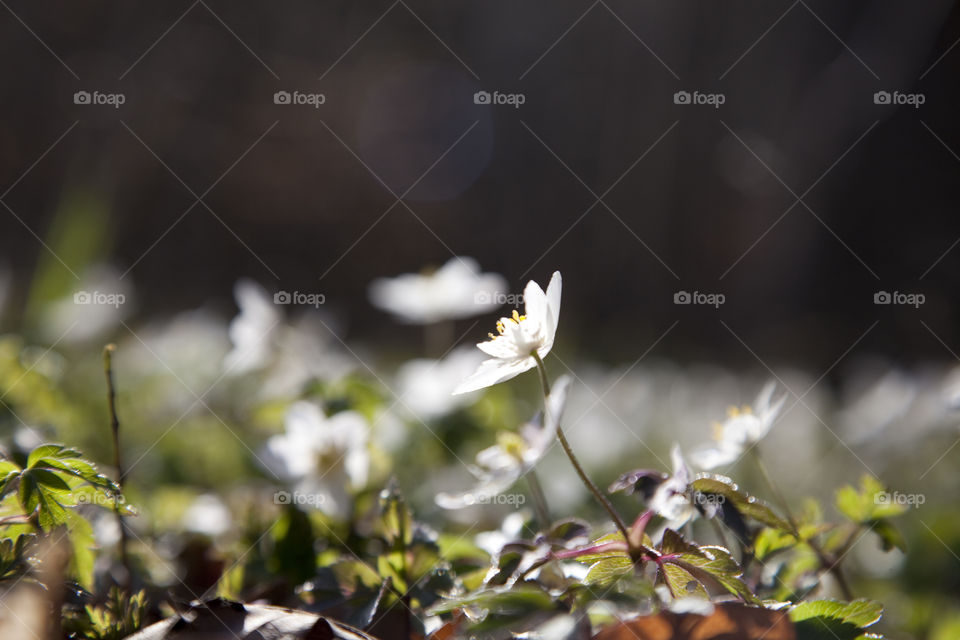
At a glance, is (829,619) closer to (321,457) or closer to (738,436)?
(738,436)

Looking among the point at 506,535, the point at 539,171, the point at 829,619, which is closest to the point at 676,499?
the point at 829,619

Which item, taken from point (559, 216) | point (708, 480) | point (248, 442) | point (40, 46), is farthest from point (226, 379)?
point (40, 46)

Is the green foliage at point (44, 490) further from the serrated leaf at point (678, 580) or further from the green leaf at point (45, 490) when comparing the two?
the serrated leaf at point (678, 580)

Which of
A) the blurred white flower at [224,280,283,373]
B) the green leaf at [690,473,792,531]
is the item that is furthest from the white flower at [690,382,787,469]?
the blurred white flower at [224,280,283,373]

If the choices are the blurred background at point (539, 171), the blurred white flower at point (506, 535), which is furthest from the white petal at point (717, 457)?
the blurred background at point (539, 171)

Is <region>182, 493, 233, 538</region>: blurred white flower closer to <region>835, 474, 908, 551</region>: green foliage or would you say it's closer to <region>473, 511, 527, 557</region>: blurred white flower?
<region>473, 511, 527, 557</region>: blurred white flower
